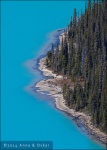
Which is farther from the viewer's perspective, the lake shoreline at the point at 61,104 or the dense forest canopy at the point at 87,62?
the dense forest canopy at the point at 87,62

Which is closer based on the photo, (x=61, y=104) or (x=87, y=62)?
(x=61, y=104)

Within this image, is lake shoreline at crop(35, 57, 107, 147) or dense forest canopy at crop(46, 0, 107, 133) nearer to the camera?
lake shoreline at crop(35, 57, 107, 147)

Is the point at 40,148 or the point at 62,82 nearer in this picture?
the point at 40,148

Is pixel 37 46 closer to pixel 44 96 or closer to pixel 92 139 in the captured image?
pixel 44 96

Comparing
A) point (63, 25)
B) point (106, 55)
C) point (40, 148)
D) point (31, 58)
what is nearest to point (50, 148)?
point (40, 148)
